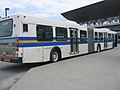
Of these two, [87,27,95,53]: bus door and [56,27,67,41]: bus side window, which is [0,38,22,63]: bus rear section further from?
[87,27,95,53]: bus door

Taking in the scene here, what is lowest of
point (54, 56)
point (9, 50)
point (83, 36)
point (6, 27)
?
point (54, 56)

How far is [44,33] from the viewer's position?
32.7 ft

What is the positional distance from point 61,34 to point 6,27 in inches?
149

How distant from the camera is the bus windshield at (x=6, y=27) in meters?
8.93

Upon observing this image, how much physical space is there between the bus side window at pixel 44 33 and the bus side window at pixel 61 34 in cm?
67

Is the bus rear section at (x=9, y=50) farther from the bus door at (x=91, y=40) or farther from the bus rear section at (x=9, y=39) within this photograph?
the bus door at (x=91, y=40)

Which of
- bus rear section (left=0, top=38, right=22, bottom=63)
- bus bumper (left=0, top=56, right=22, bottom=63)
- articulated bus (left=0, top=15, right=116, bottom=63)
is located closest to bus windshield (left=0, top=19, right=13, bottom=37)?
articulated bus (left=0, top=15, right=116, bottom=63)

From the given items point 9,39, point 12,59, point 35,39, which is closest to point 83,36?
point 35,39

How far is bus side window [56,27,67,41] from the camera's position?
437 inches

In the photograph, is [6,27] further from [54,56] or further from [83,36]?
[83,36]

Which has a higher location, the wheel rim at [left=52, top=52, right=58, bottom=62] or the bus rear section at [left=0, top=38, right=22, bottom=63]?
the bus rear section at [left=0, top=38, right=22, bottom=63]

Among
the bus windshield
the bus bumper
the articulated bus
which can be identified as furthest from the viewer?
the bus windshield

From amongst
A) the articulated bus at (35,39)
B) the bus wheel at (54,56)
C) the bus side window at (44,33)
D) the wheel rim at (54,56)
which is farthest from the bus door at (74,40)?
the bus side window at (44,33)

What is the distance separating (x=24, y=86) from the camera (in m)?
5.70
